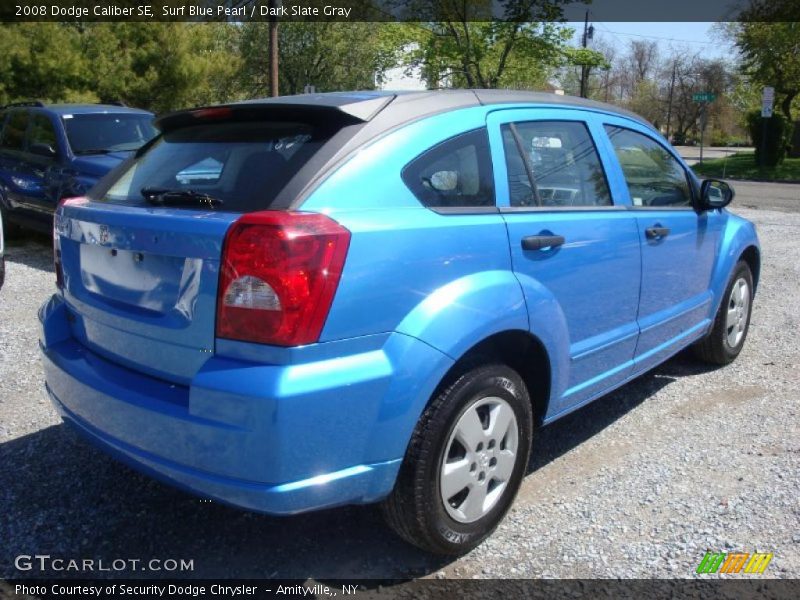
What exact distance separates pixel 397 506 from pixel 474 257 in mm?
938

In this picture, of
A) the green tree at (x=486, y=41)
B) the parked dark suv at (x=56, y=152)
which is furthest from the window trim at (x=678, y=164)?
the green tree at (x=486, y=41)

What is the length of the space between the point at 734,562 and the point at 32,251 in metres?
9.05

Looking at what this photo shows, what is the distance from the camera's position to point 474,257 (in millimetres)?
Answer: 2639

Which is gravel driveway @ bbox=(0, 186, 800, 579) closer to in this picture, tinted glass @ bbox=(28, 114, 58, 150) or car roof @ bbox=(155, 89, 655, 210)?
car roof @ bbox=(155, 89, 655, 210)

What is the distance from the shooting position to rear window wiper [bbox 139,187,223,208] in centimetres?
246

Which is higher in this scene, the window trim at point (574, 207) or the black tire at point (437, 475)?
the window trim at point (574, 207)

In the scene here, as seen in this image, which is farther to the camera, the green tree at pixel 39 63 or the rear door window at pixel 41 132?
the green tree at pixel 39 63

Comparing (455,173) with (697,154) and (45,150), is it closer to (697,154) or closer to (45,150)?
(45,150)

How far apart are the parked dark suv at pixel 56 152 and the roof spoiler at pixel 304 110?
5405 millimetres

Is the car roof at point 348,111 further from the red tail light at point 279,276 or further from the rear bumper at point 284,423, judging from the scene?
the rear bumper at point 284,423

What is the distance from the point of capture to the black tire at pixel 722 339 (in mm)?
4844

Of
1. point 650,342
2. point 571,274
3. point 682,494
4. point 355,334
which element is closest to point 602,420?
point 650,342

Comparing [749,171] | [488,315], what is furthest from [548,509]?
[749,171]

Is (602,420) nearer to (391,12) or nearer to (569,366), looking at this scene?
(569,366)
